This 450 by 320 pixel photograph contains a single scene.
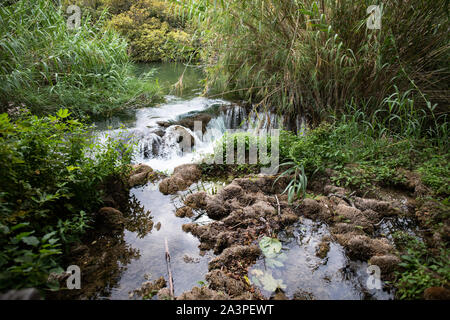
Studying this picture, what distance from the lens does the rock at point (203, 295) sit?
5.83 feet

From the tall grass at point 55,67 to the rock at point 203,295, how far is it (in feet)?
13.8

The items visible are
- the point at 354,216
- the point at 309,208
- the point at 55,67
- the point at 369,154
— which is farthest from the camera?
the point at 55,67

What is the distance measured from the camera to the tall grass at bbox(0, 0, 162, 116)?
3.95 meters

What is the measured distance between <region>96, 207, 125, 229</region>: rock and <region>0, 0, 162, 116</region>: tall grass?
2.87 m

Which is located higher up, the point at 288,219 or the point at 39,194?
the point at 39,194

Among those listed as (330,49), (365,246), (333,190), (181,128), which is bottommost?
(365,246)

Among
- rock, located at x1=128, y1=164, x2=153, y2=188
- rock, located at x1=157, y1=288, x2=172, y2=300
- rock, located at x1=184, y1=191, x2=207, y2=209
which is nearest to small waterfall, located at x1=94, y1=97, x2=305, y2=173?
rock, located at x1=128, y1=164, x2=153, y2=188

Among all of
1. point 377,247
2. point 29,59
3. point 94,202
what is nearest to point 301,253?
point 377,247

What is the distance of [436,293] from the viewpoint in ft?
5.16

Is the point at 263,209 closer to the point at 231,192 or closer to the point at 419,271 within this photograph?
the point at 231,192

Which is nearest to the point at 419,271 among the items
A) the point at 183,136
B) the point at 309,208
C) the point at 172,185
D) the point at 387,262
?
the point at 387,262

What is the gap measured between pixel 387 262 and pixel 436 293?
0.40 meters

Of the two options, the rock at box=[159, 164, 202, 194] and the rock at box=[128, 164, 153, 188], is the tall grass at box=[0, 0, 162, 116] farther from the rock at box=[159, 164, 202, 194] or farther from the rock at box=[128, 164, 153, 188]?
the rock at box=[159, 164, 202, 194]

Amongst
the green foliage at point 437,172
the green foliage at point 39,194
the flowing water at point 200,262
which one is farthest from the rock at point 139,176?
the green foliage at point 437,172
